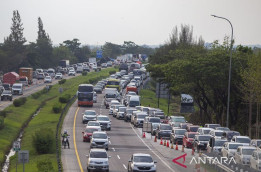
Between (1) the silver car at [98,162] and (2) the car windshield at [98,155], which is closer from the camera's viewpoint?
(1) the silver car at [98,162]

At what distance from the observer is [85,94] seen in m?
91.7

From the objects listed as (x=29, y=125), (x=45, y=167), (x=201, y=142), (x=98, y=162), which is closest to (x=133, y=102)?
(x=29, y=125)

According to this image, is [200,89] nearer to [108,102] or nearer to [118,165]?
[108,102]

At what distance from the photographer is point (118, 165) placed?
41.6 metres

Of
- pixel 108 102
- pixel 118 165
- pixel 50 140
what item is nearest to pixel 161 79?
pixel 108 102

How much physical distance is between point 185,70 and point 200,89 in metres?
3.33

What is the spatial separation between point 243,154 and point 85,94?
Result: 184 feet

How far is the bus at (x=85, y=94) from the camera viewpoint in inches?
3580

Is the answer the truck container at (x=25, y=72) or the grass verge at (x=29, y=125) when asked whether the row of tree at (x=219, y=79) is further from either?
the truck container at (x=25, y=72)

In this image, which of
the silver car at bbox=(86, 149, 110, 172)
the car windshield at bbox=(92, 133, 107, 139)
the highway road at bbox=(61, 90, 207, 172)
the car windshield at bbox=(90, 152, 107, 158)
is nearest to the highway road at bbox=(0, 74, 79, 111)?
the highway road at bbox=(61, 90, 207, 172)

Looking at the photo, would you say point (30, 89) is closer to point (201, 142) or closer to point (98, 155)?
point (201, 142)

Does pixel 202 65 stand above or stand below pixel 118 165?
above

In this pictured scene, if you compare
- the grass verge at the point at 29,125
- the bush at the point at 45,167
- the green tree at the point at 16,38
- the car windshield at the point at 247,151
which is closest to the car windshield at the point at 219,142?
the car windshield at the point at 247,151

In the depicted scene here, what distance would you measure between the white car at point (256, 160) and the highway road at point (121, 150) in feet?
18.9
